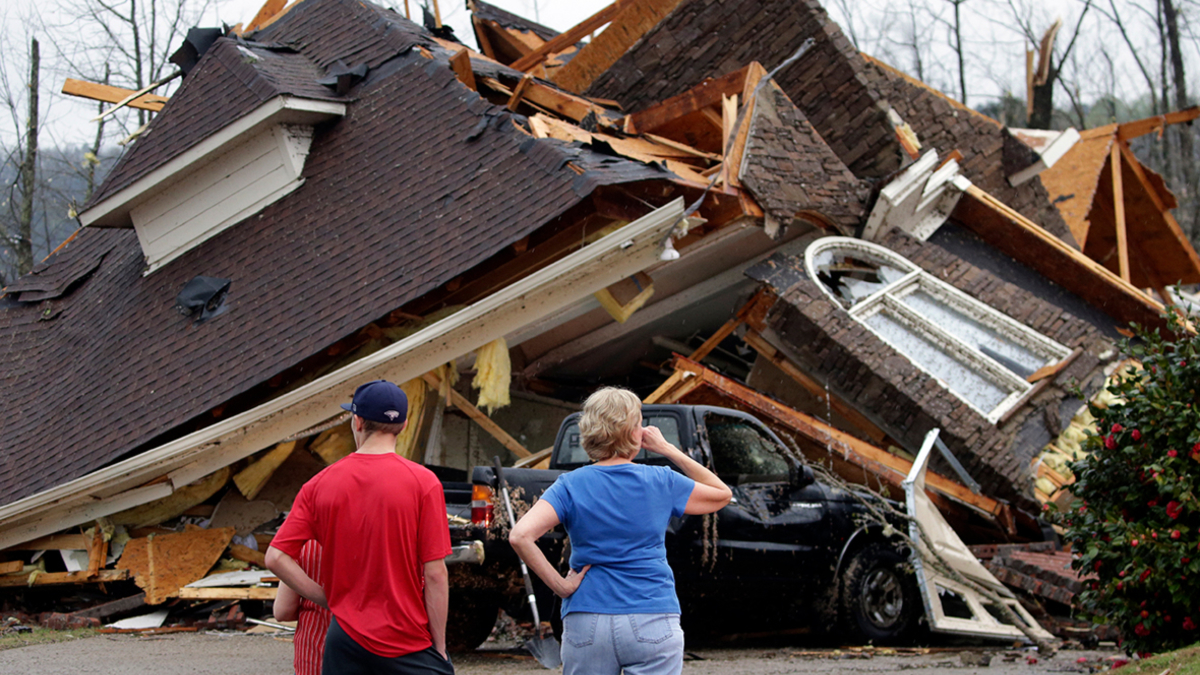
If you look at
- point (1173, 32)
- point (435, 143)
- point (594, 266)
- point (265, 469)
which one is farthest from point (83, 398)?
point (1173, 32)

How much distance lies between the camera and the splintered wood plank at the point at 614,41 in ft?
48.1

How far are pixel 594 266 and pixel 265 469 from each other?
12.4ft

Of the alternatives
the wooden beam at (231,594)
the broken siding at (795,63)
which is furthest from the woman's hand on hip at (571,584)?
the broken siding at (795,63)

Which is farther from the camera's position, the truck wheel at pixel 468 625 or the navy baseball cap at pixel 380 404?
the truck wheel at pixel 468 625

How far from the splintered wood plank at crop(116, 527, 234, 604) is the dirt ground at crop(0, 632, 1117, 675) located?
103 cm

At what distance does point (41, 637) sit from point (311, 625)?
596cm

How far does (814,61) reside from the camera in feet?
43.5

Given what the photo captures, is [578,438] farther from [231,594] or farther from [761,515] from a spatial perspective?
[231,594]

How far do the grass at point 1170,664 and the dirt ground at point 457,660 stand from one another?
1.35 metres

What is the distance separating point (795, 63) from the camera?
13.3 metres

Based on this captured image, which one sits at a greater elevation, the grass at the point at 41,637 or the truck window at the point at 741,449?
the truck window at the point at 741,449

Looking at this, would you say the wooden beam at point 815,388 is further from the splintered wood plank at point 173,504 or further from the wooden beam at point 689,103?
the splintered wood plank at point 173,504

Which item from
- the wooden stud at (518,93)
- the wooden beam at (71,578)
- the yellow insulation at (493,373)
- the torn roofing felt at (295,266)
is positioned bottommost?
the wooden beam at (71,578)

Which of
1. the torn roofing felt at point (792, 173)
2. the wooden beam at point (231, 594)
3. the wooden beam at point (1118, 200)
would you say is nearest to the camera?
the wooden beam at point (231, 594)
